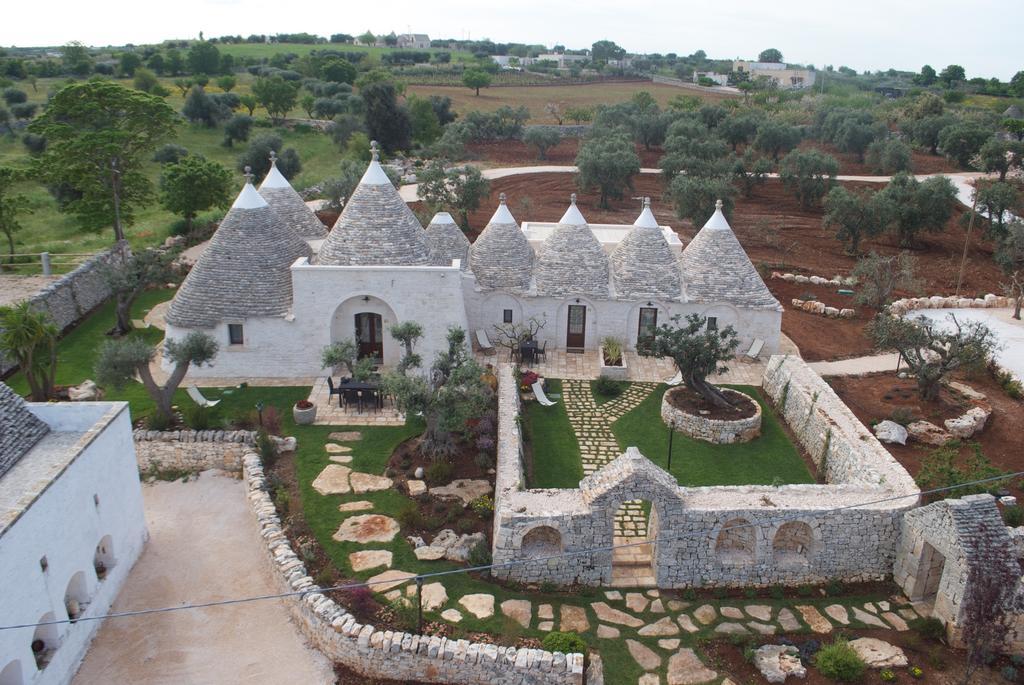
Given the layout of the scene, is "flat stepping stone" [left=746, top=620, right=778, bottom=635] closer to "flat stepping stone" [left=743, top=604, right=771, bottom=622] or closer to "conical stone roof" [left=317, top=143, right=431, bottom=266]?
"flat stepping stone" [left=743, top=604, right=771, bottom=622]

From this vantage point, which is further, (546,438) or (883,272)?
(883,272)

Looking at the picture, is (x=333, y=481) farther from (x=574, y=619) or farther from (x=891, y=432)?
(x=891, y=432)

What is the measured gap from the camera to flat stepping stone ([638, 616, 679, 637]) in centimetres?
1388

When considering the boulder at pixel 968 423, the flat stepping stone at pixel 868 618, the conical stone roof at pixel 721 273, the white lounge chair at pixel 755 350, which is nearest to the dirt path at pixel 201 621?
the flat stepping stone at pixel 868 618

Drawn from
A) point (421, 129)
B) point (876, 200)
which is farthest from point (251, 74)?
point (876, 200)

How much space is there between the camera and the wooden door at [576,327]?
83.4ft

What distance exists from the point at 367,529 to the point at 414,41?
19249 cm

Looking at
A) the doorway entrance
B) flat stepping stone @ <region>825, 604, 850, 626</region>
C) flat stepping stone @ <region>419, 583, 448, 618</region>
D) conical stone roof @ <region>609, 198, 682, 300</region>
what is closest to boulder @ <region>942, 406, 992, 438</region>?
flat stepping stone @ <region>825, 604, 850, 626</region>

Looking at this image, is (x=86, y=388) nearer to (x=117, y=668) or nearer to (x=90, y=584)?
(x=90, y=584)

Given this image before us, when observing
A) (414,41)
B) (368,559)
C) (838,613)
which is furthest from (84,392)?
(414,41)

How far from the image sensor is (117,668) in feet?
43.5

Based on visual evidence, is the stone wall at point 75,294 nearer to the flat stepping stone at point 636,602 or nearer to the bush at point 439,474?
the bush at point 439,474

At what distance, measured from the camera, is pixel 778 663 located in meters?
13.1

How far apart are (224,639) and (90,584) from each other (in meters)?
2.60
